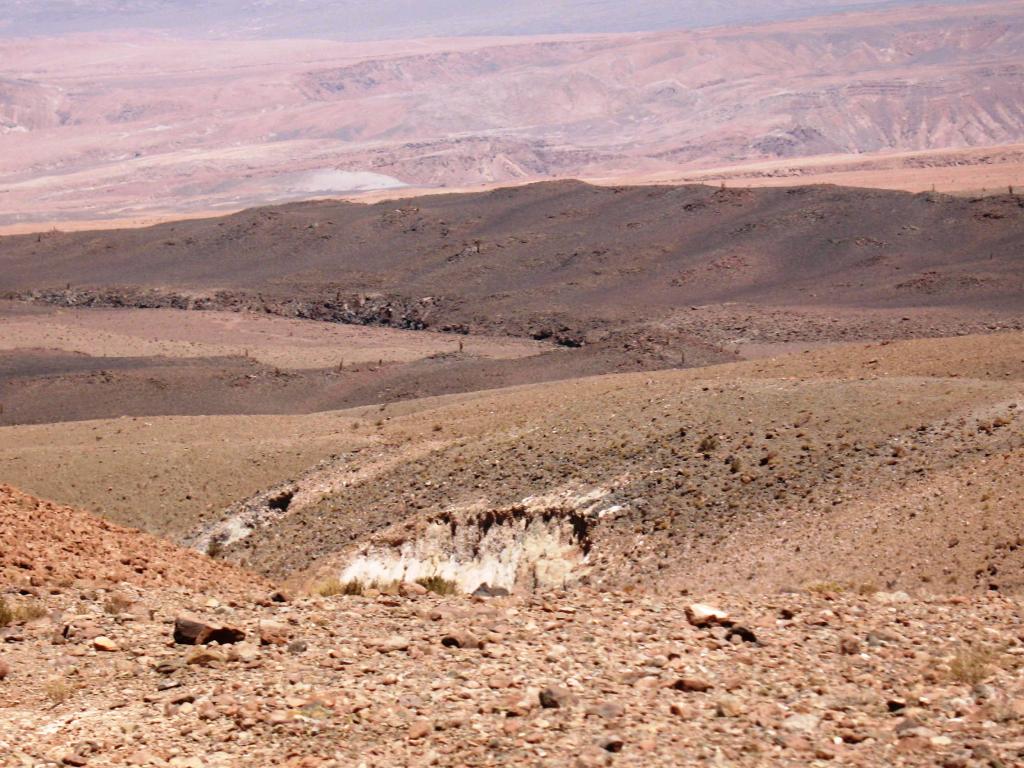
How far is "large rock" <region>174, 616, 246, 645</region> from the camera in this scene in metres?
9.47

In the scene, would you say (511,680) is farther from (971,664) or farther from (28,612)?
(28,612)

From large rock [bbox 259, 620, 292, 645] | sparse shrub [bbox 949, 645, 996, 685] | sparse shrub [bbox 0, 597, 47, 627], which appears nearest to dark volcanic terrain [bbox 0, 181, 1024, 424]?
sparse shrub [bbox 0, 597, 47, 627]

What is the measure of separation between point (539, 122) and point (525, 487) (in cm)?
15513

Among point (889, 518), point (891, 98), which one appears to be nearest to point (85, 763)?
point (889, 518)

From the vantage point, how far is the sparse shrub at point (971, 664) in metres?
8.63

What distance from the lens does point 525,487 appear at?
2052 cm

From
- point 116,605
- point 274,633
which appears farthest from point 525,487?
point 274,633

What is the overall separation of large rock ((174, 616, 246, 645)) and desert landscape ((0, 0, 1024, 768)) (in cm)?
2

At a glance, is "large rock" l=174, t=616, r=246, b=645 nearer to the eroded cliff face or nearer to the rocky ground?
the rocky ground

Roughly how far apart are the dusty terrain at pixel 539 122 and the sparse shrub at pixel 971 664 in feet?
299

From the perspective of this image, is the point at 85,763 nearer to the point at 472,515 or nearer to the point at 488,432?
the point at 472,515

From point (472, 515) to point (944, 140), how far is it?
435ft

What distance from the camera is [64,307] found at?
65.3m

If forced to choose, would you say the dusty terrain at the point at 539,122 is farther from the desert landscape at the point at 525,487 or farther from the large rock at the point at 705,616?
the large rock at the point at 705,616
